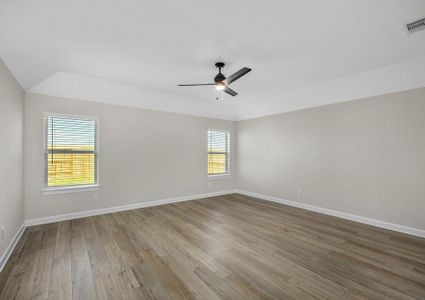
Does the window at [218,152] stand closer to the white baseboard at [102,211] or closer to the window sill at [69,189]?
the white baseboard at [102,211]

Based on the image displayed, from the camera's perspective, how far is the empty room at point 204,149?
2.04 meters

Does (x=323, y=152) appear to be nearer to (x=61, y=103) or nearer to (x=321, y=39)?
(x=321, y=39)

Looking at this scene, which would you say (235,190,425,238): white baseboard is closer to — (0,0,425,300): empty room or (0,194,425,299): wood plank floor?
(0,0,425,300): empty room

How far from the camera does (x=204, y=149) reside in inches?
232

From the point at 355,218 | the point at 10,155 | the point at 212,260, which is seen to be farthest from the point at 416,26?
the point at 10,155

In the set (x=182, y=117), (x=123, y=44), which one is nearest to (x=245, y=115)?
(x=182, y=117)

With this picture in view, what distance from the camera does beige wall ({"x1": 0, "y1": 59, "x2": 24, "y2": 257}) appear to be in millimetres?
2391

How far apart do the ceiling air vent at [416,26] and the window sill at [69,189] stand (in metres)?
5.60

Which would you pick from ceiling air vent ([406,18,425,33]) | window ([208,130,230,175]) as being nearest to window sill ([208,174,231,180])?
window ([208,130,230,175])

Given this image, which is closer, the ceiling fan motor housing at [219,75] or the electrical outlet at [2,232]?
the electrical outlet at [2,232]

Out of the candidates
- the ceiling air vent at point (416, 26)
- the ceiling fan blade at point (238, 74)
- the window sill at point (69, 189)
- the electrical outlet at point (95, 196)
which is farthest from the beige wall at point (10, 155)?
the ceiling air vent at point (416, 26)

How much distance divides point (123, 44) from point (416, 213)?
5284mm

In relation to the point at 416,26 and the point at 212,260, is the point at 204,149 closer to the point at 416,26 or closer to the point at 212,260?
the point at 212,260

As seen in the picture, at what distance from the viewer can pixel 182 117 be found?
214 inches
